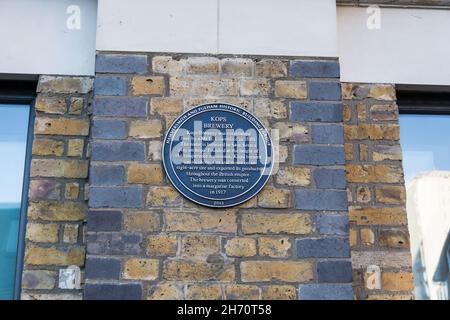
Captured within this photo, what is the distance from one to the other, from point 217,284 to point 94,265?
22.7 inches

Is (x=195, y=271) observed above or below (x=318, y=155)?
below

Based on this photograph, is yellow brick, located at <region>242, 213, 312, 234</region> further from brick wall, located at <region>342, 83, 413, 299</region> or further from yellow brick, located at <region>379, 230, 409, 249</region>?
yellow brick, located at <region>379, 230, 409, 249</region>

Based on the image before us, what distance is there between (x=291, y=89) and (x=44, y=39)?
4.51ft

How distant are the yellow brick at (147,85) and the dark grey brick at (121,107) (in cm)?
5

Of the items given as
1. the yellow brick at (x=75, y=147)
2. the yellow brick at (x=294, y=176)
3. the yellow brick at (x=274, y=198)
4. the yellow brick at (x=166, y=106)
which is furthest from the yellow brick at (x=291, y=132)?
the yellow brick at (x=75, y=147)

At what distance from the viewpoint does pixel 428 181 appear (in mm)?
4152

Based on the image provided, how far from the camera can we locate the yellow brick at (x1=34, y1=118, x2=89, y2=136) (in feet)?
12.8

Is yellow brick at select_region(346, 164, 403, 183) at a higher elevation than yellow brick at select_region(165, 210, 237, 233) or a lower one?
higher

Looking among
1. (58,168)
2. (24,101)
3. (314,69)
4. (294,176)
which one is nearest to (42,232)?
(58,168)

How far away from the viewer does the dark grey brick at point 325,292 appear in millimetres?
3467

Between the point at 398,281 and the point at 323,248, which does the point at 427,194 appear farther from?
the point at 323,248

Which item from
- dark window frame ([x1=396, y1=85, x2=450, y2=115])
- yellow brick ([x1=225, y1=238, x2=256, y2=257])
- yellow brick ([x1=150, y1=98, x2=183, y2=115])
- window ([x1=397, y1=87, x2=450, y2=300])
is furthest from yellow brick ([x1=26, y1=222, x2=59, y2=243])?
dark window frame ([x1=396, y1=85, x2=450, y2=115])

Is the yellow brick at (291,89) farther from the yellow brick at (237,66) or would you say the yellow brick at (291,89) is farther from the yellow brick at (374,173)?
the yellow brick at (374,173)

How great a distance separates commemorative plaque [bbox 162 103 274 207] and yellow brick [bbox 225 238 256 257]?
179mm
